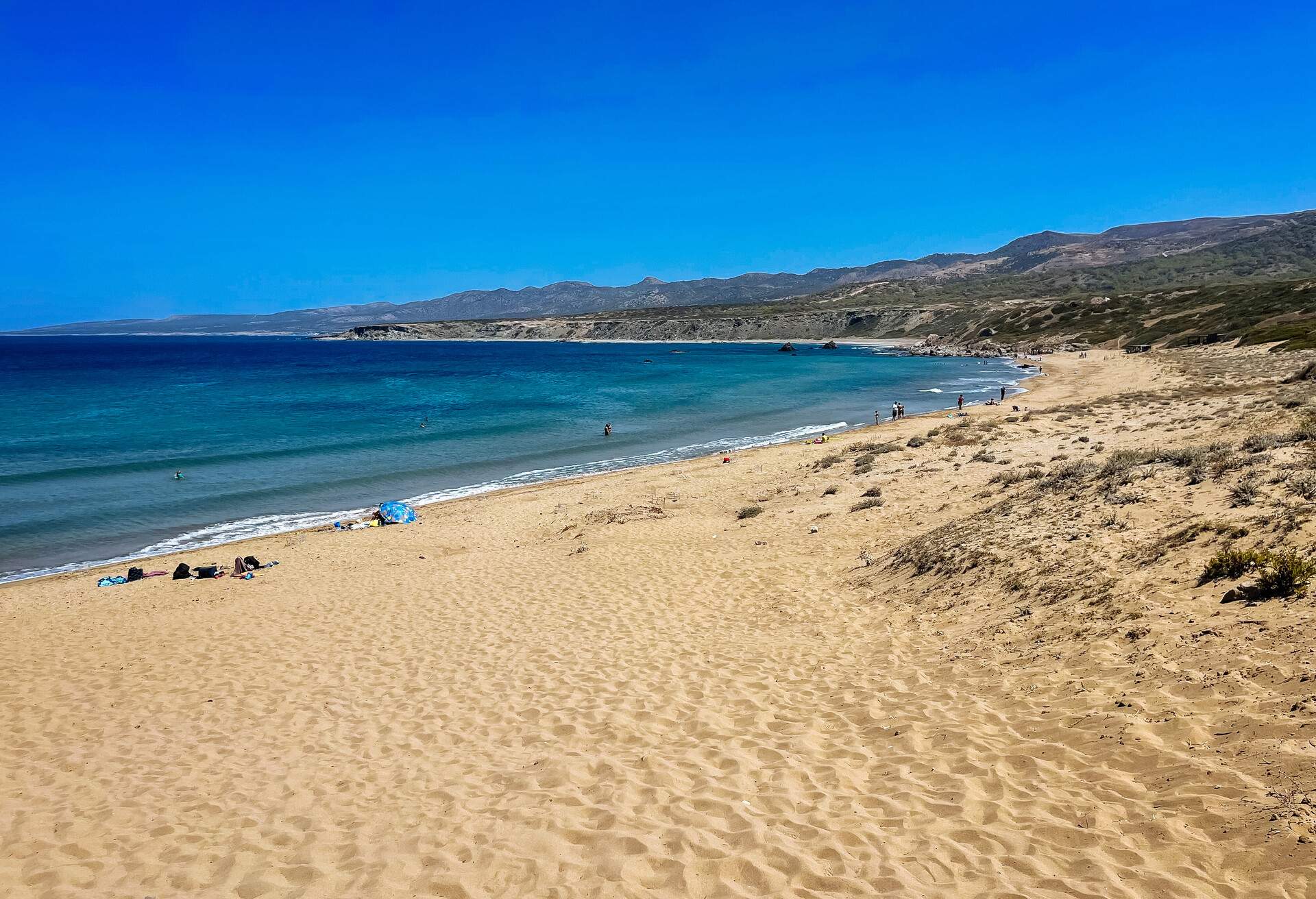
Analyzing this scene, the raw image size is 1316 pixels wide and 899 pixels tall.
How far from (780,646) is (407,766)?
4.62 metres

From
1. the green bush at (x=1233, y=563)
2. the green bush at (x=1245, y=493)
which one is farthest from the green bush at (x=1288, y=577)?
the green bush at (x=1245, y=493)

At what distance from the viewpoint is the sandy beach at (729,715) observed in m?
4.71

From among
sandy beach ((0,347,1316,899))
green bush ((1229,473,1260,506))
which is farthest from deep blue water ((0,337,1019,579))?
green bush ((1229,473,1260,506))

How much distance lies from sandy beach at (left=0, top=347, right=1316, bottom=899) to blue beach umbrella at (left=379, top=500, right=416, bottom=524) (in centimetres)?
486

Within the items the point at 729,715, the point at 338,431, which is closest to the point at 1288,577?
the point at 729,715

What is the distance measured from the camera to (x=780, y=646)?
899 centimetres

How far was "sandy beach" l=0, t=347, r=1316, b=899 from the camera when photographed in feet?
15.5

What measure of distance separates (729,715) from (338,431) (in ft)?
118

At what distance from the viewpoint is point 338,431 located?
38000mm

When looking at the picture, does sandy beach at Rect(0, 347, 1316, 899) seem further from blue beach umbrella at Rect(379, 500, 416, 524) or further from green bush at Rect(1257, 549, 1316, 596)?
blue beach umbrella at Rect(379, 500, 416, 524)

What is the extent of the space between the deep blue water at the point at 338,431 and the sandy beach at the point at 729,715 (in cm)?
808

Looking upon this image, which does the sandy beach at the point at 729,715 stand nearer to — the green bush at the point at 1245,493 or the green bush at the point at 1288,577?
the green bush at the point at 1245,493

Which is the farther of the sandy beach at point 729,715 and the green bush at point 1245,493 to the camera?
the green bush at point 1245,493

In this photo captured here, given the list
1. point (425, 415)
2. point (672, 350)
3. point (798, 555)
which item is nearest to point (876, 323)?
point (672, 350)
